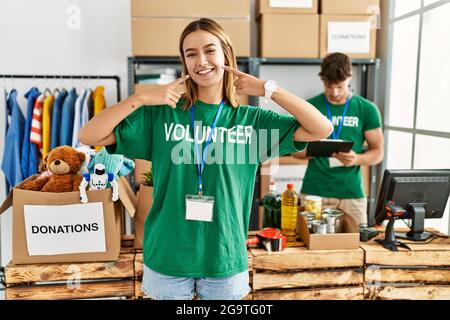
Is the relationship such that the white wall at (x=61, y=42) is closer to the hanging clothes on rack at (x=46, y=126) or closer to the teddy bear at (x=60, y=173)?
the hanging clothes on rack at (x=46, y=126)

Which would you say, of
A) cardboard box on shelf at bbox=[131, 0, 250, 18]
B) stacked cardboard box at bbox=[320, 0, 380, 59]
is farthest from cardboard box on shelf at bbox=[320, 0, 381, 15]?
cardboard box on shelf at bbox=[131, 0, 250, 18]

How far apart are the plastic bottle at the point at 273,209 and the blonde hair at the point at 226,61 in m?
0.56

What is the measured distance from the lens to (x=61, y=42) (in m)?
2.76

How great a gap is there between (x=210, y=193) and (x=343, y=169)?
4.34 ft

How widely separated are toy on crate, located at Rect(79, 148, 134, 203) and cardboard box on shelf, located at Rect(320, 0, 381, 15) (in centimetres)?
172

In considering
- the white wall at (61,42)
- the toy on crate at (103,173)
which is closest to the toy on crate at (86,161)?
the toy on crate at (103,173)

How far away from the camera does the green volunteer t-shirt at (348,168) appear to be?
2.09 m

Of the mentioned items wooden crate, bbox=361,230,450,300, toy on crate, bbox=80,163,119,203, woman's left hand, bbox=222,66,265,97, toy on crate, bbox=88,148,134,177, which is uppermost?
woman's left hand, bbox=222,66,265,97

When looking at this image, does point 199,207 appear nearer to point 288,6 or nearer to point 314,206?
point 314,206

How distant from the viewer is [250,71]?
257 cm

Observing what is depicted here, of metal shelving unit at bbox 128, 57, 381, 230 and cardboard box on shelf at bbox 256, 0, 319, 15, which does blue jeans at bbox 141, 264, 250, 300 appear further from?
cardboard box on shelf at bbox 256, 0, 319, 15

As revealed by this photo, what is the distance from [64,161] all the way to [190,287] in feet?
2.27

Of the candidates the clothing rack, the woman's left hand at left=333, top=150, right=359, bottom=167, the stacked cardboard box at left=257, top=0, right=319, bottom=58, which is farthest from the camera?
the clothing rack

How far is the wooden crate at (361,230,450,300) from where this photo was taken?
138cm
